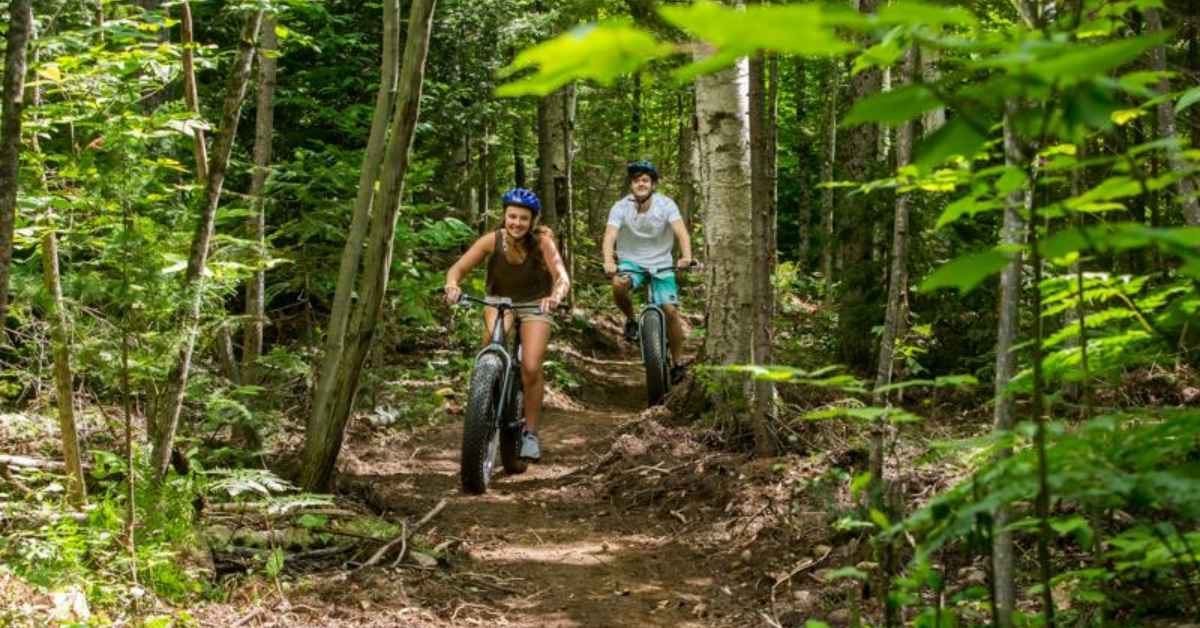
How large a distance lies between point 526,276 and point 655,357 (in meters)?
2.07

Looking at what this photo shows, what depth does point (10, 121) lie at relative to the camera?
13.0ft

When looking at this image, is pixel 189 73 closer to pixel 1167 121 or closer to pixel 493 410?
pixel 493 410

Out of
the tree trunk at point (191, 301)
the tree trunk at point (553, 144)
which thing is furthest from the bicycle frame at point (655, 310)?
the tree trunk at point (553, 144)

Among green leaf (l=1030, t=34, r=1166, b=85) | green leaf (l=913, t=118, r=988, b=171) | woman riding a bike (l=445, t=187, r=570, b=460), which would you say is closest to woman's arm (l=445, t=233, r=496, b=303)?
woman riding a bike (l=445, t=187, r=570, b=460)

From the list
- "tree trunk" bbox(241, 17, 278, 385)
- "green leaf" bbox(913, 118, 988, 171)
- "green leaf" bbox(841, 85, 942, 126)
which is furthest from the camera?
"tree trunk" bbox(241, 17, 278, 385)

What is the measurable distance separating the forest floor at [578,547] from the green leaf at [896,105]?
332 centimetres

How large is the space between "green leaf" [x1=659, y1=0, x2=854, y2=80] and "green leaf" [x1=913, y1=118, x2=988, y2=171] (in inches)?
17.3

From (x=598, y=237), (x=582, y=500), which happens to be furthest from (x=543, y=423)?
(x=598, y=237)

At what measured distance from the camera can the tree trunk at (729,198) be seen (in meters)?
7.51

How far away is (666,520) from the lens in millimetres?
6617

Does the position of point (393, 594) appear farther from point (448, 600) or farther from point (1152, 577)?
point (1152, 577)

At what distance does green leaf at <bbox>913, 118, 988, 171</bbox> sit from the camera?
1.57m

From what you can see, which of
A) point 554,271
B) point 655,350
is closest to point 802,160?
point 655,350

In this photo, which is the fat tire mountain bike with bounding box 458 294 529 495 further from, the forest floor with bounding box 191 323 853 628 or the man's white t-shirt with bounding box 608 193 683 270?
the man's white t-shirt with bounding box 608 193 683 270
